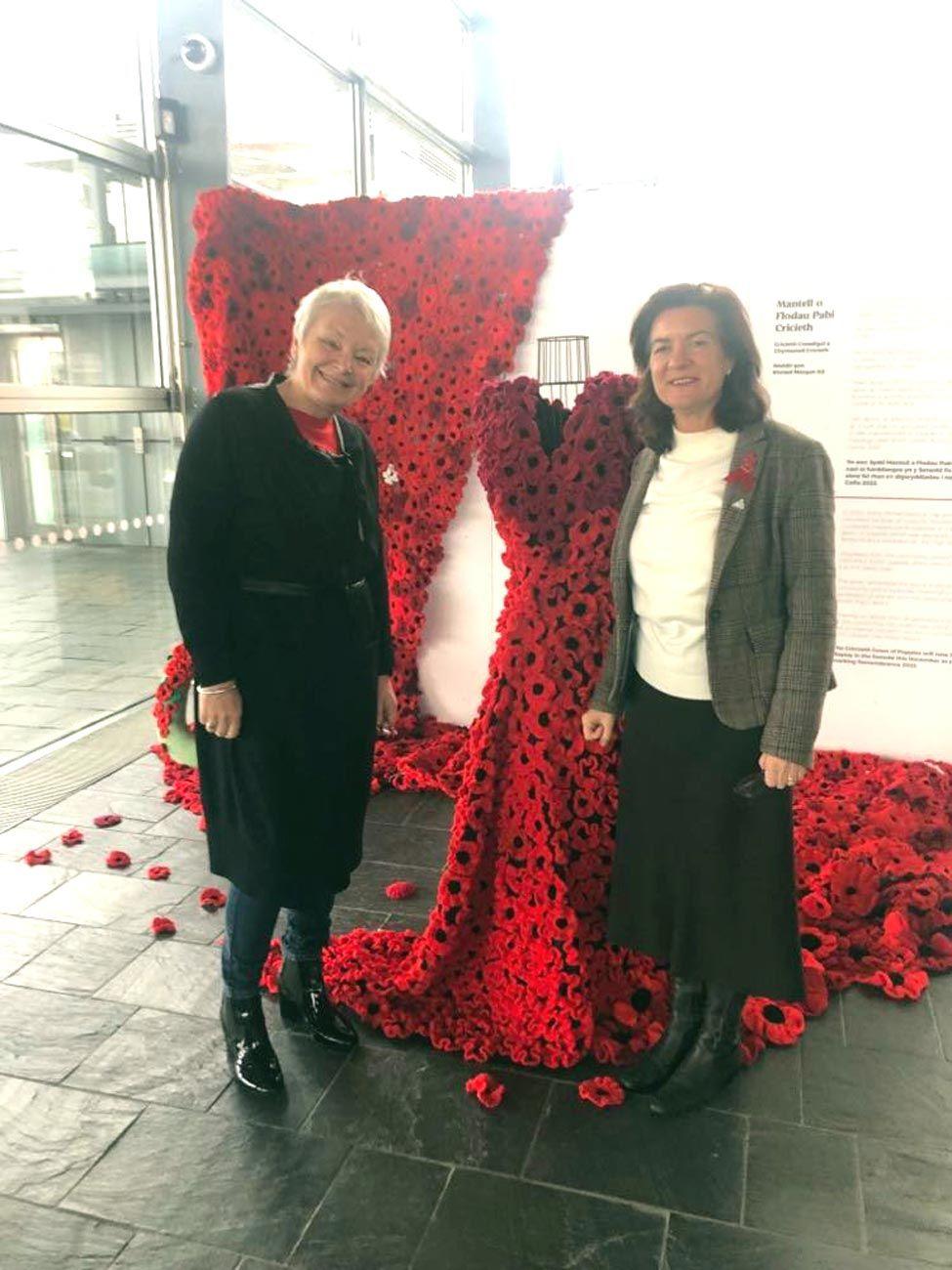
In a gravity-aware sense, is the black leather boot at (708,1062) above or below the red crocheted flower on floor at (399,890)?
above

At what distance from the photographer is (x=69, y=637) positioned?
4430 mm

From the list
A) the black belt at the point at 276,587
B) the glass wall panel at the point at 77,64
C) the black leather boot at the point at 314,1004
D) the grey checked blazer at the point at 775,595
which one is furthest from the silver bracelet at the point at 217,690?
the glass wall panel at the point at 77,64

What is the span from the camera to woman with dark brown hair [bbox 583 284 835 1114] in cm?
154

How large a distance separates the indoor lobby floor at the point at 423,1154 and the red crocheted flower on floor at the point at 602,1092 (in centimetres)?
2

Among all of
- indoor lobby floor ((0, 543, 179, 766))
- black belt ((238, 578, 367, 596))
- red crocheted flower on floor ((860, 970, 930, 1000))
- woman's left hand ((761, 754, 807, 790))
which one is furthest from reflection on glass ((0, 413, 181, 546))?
red crocheted flower on floor ((860, 970, 930, 1000))

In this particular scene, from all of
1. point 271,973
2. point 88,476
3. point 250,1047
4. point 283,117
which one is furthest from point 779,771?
point 283,117

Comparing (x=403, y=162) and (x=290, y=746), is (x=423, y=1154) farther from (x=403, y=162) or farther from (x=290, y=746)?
(x=403, y=162)

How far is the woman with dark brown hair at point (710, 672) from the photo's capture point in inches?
60.6

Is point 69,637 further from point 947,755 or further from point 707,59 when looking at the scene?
point 707,59

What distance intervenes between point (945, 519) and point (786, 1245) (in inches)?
96.0

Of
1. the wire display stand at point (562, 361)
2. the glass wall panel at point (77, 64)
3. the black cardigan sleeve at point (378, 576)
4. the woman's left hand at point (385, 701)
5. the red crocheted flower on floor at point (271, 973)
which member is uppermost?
the glass wall panel at point (77, 64)

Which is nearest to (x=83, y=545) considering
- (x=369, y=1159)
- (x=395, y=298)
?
(x=395, y=298)

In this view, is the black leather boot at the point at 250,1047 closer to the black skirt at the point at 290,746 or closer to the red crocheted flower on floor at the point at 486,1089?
the black skirt at the point at 290,746

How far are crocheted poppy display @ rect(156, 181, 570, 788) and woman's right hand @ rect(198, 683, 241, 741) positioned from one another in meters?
1.74
